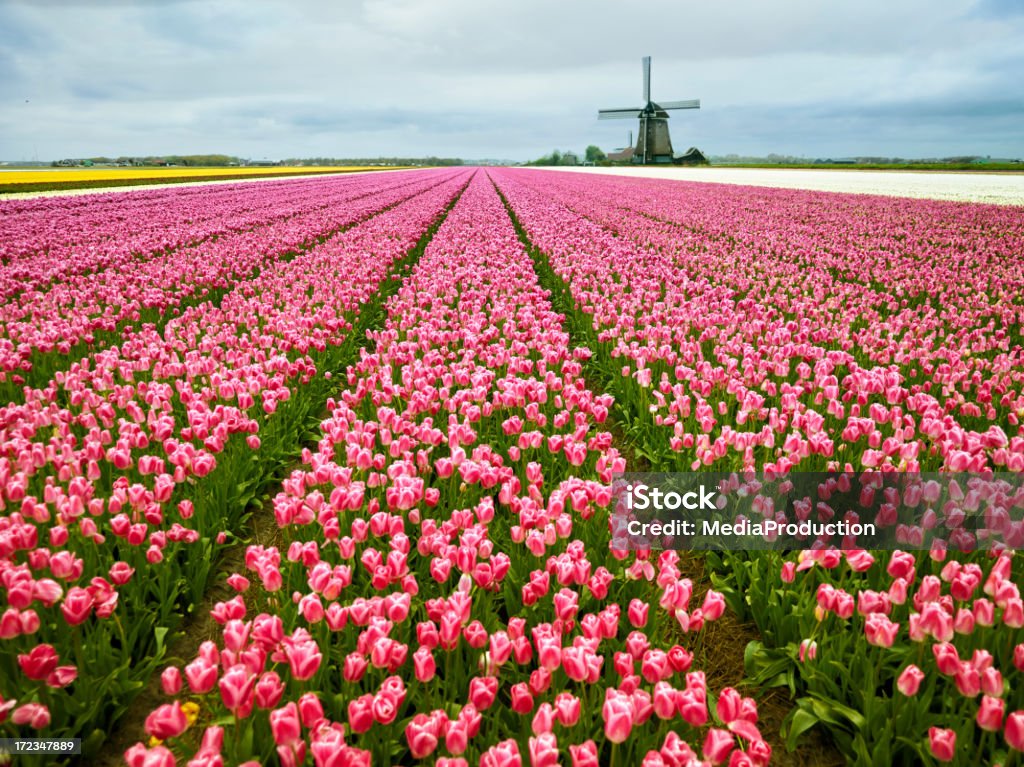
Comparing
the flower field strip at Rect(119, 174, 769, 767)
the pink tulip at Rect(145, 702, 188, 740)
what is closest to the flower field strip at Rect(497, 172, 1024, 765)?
the flower field strip at Rect(119, 174, 769, 767)

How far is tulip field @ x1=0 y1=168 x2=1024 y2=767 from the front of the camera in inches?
81.7

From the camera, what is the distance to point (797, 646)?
276 centimetres

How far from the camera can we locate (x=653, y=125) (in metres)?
101

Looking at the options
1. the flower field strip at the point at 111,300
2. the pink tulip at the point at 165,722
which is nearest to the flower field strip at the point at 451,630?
the pink tulip at the point at 165,722

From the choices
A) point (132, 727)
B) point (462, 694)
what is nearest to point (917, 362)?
point (462, 694)

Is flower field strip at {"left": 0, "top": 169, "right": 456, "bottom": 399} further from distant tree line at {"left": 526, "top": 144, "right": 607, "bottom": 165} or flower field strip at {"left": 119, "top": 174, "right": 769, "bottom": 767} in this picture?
distant tree line at {"left": 526, "top": 144, "right": 607, "bottom": 165}

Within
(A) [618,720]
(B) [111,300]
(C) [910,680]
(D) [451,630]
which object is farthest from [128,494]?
(B) [111,300]

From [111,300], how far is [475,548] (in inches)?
299

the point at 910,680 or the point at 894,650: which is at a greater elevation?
the point at 910,680

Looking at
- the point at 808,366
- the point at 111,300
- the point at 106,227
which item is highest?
the point at 106,227

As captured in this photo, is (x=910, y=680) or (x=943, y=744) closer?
(x=943, y=744)

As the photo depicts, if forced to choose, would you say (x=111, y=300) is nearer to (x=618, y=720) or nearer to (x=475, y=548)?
(x=475, y=548)

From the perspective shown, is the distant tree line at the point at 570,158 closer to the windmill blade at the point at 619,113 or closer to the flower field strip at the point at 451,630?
the windmill blade at the point at 619,113

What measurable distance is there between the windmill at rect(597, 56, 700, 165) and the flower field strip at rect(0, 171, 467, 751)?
10453 cm
